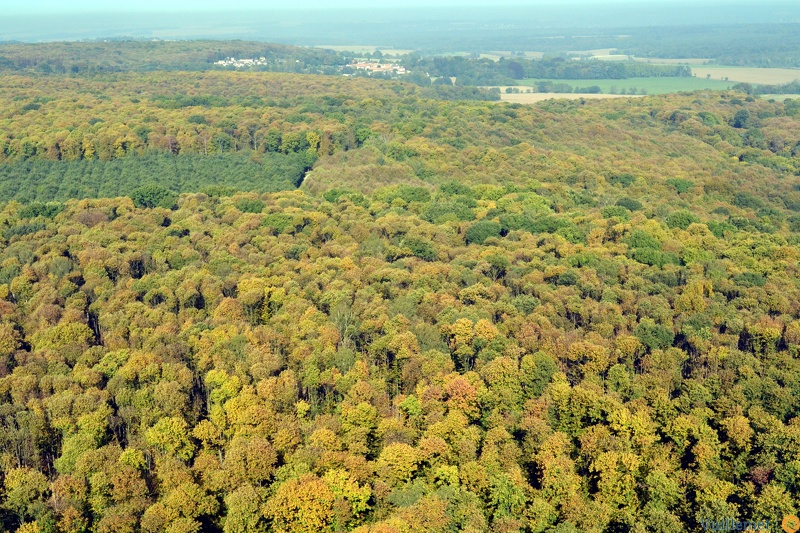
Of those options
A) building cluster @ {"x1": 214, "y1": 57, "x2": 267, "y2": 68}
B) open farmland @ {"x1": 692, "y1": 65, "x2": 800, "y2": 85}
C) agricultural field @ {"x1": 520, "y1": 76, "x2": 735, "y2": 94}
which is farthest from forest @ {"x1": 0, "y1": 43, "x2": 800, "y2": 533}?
open farmland @ {"x1": 692, "y1": 65, "x2": 800, "y2": 85}

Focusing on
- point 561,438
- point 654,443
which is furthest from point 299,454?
point 654,443

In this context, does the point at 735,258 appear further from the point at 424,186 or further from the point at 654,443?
the point at 424,186

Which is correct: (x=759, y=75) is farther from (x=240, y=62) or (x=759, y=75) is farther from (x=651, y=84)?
(x=240, y=62)

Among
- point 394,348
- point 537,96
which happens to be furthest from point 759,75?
point 394,348

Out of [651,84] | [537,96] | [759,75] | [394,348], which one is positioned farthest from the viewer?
[759,75]

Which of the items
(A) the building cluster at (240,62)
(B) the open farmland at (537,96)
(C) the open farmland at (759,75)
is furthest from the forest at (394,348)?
(C) the open farmland at (759,75)

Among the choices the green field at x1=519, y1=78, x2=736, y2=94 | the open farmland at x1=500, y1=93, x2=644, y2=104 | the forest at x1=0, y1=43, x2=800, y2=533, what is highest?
the green field at x1=519, y1=78, x2=736, y2=94

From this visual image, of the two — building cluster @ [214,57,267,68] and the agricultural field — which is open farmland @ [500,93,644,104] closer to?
the agricultural field
